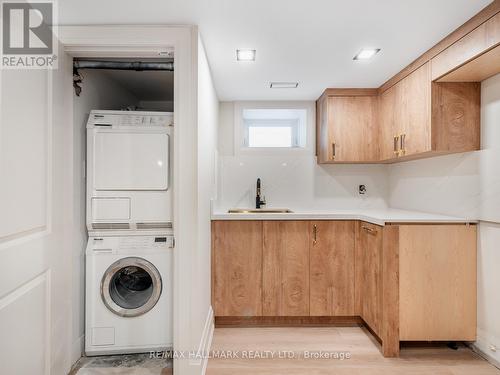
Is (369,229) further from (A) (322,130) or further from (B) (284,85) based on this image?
(B) (284,85)

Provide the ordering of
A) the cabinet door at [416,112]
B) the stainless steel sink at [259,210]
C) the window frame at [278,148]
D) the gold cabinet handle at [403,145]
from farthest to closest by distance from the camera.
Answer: the window frame at [278,148]
the stainless steel sink at [259,210]
the gold cabinet handle at [403,145]
the cabinet door at [416,112]

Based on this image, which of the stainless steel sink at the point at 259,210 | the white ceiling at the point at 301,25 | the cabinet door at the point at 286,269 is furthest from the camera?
the stainless steel sink at the point at 259,210

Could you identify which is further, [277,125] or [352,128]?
[277,125]

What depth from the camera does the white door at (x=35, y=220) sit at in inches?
52.2

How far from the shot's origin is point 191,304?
1786 millimetres

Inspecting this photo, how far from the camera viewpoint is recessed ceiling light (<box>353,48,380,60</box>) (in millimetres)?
2119

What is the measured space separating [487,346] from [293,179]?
2.13 metres

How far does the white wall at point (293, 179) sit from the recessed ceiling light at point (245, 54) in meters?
1.10

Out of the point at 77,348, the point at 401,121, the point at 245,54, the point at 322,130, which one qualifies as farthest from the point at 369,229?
the point at 77,348

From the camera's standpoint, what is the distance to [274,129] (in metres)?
3.52

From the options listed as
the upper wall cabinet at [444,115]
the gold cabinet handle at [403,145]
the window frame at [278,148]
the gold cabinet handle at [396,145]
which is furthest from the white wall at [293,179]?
the upper wall cabinet at [444,115]

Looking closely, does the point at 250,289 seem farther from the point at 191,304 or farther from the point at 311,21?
the point at 311,21

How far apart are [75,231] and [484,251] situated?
115 inches

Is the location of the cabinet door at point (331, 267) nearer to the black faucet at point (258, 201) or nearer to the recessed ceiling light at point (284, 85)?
the black faucet at point (258, 201)
